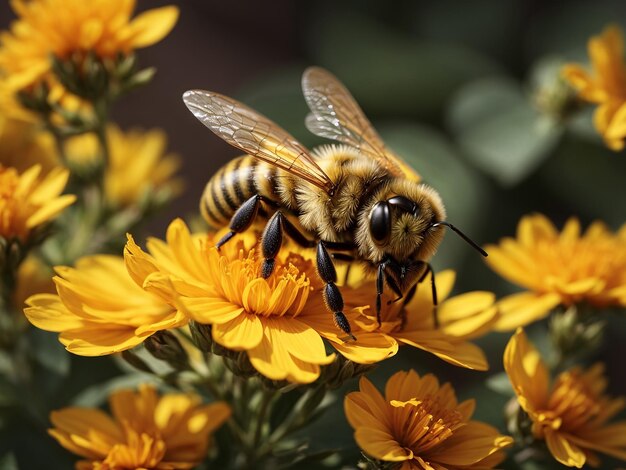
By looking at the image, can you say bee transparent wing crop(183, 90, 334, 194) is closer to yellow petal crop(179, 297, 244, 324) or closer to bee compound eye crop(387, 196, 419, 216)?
bee compound eye crop(387, 196, 419, 216)

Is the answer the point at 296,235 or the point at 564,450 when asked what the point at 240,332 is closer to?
the point at 296,235

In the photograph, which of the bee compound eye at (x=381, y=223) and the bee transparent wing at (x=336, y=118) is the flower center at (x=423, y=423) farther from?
the bee transparent wing at (x=336, y=118)

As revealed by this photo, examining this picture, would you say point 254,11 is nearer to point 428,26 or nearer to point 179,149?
point 179,149

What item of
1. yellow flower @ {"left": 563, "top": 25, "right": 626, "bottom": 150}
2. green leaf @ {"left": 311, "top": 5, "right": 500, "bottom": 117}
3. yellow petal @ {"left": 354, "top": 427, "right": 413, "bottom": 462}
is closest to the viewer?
yellow petal @ {"left": 354, "top": 427, "right": 413, "bottom": 462}

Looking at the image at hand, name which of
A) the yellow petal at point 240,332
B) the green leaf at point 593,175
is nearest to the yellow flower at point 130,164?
the yellow petal at point 240,332

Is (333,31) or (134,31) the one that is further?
(333,31)

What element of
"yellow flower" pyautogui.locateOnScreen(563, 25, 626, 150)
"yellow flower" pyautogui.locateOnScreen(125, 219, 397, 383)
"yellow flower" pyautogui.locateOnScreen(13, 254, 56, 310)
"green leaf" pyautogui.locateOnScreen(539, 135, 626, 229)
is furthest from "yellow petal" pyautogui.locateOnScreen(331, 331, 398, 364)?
"green leaf" pyautogui.locateOnScreen(539, 135, 626, 229)

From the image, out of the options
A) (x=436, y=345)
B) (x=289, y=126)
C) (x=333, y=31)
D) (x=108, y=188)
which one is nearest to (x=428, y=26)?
(x=333, y=31)
